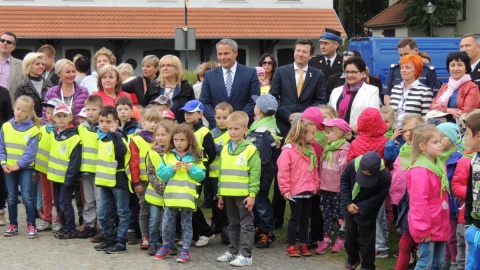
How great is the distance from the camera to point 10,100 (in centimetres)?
1137

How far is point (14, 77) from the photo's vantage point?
40.3 ft

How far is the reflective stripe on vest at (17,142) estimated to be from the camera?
10180 mm

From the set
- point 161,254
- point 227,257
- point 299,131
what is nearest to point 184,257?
point 161,254

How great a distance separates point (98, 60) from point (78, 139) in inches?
94.6

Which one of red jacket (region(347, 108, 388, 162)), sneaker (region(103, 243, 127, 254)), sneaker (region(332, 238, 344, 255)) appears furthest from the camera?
sneaker (region(103, 243, 127, 254))

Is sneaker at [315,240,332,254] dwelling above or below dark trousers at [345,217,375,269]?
below

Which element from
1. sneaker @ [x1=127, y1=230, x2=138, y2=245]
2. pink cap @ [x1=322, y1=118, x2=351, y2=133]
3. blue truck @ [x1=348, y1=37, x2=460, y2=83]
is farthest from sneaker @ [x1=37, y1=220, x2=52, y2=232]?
blue truck @ [x1=348, y1=37, x2=460, y2=83]

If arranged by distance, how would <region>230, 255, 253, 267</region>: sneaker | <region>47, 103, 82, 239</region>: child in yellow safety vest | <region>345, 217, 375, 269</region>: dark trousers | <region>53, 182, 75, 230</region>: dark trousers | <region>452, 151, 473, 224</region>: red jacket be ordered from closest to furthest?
<region>452, 151, 473, 224</region>: red jacket
<region>345, 217, 375, 269</region>: dark trousers
<region>230, 255, 253, 267</region>: sneaker
<region>47, 103, 82, 239</region>: child in yellow safety vest
<region>53, 182, 75, 230</region>: dark trousers

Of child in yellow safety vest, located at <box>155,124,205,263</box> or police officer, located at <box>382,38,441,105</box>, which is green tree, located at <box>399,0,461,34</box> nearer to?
police officer, located at <box>382,38,441,105</box>

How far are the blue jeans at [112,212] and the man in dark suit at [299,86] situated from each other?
212cm

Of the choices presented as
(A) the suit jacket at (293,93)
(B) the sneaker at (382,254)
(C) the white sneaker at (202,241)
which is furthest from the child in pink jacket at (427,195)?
(C) the white sneaker at (202,241)

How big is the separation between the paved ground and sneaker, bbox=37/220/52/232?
58cm

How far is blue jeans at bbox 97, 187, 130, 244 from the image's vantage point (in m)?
9.43

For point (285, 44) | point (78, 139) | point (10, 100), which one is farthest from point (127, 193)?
point (285, 44)
